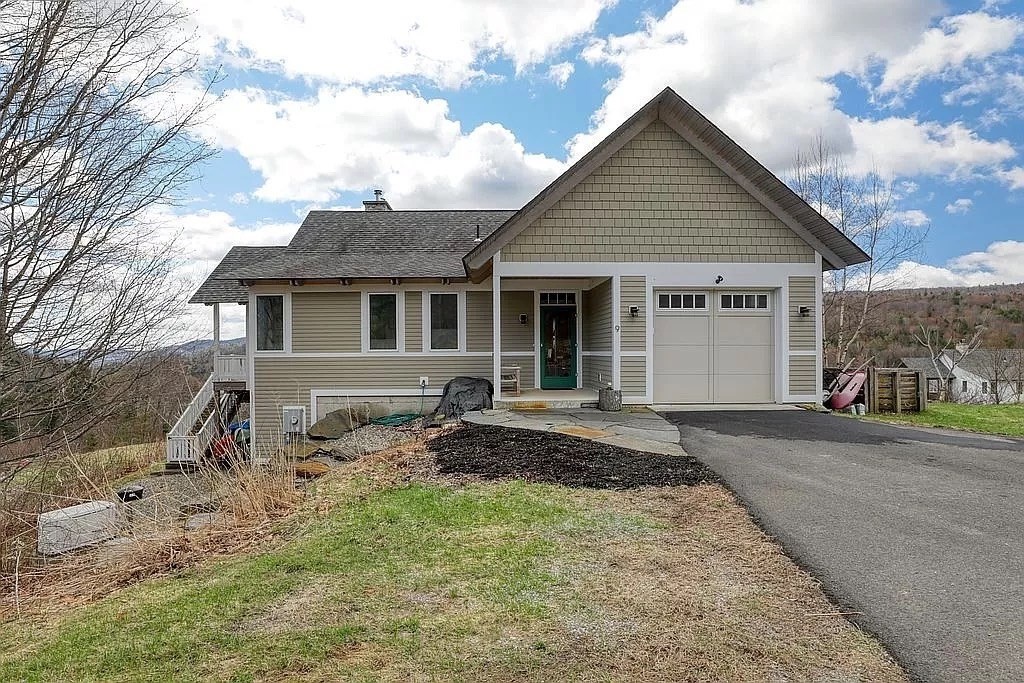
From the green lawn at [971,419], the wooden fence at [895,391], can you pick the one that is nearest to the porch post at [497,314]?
the green lawn at [971,419]

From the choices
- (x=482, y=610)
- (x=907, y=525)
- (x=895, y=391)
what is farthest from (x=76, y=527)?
(x=895, y=391)

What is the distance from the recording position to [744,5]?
12.0m

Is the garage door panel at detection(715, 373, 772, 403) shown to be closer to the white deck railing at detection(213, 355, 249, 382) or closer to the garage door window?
the garage door window

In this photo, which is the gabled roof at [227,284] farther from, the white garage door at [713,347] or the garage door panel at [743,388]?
the garage door panel at [743,388]

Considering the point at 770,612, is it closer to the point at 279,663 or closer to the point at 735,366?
the point at 279,663

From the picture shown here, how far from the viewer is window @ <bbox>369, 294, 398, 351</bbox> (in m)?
14.7

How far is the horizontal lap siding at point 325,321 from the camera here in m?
14.6

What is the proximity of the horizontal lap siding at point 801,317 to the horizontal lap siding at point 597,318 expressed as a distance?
136 inches

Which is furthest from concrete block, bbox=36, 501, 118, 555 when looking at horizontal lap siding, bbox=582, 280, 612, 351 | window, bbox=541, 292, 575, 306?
window, bbox=541, 292, 575, 306

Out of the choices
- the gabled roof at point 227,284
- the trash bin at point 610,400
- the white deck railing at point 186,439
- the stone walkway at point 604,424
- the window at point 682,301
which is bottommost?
the white deck railing at point 186,439

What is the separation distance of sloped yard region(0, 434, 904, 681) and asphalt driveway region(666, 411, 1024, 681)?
0.28 m

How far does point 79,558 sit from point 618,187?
31.7 feet

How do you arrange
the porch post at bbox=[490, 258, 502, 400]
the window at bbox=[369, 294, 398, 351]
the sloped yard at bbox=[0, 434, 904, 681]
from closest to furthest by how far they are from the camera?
the sloped yard at bbox=[0, 434, 904, 681] → the porch post at bbox=[490, 258, 502, 400] → the window at bbox=[369, 294, 398, 351]

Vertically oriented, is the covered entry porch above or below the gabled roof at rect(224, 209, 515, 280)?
below
